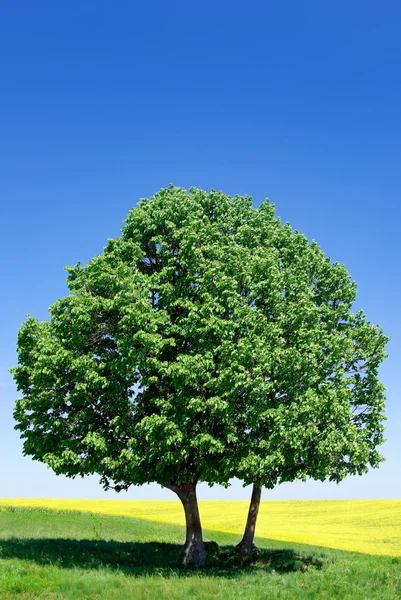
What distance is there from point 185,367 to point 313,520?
169ft

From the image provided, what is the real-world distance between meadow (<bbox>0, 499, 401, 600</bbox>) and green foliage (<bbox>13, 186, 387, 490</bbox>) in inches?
171

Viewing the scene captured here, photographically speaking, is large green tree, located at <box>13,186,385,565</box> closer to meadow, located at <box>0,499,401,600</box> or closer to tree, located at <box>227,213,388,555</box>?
tree, located at <box>227,213,388,555</box>

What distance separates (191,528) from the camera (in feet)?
101

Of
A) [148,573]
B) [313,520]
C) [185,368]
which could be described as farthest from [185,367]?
[313,520]

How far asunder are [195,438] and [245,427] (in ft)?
12.2

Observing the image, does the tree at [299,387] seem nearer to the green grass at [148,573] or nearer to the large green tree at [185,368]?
the large green tree at [185,368]

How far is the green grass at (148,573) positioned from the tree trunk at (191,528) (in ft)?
3.27

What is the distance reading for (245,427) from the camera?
1095 inches

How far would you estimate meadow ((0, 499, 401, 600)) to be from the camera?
21031mm

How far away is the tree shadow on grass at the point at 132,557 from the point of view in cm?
2697

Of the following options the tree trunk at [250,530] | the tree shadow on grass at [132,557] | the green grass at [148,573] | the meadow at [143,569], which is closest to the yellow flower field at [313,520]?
the meadow at [143,569]

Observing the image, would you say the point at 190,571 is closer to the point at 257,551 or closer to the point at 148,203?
the point at 257,551

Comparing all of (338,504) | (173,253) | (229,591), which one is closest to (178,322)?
(173,253)

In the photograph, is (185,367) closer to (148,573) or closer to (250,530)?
(148,573)
